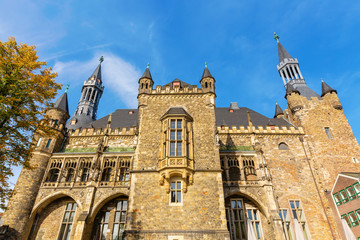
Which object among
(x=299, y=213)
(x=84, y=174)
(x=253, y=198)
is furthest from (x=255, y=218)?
(x=84, y=174)

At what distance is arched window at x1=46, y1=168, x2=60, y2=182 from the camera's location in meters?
20.0

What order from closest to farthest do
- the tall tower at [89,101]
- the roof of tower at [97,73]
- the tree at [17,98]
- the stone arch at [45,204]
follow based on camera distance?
the tree at [17,98] < the stone arch at [45,204] < the tall tower at [89,101] < the roof of tower at [97,73]

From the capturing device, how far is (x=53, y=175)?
816 inches

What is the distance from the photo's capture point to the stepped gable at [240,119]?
2581 cm

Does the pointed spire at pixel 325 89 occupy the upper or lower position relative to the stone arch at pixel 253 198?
upper

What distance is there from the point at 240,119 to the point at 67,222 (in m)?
20.2

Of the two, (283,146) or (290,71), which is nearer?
(283,146)

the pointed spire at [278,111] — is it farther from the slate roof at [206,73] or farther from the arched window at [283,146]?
the slate roof at [206,73]

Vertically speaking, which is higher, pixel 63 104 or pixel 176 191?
pixel 63 104

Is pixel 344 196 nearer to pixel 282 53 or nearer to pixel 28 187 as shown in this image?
pixel 282 53

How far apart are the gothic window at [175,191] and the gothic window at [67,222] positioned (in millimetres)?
10348

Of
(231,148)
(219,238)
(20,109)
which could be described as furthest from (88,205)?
(231,148)

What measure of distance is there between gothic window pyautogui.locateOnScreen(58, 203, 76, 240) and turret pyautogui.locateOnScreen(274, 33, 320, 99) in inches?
1144

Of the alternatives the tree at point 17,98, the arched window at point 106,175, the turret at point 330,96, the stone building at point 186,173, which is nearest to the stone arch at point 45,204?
the stone building at point 186,173
